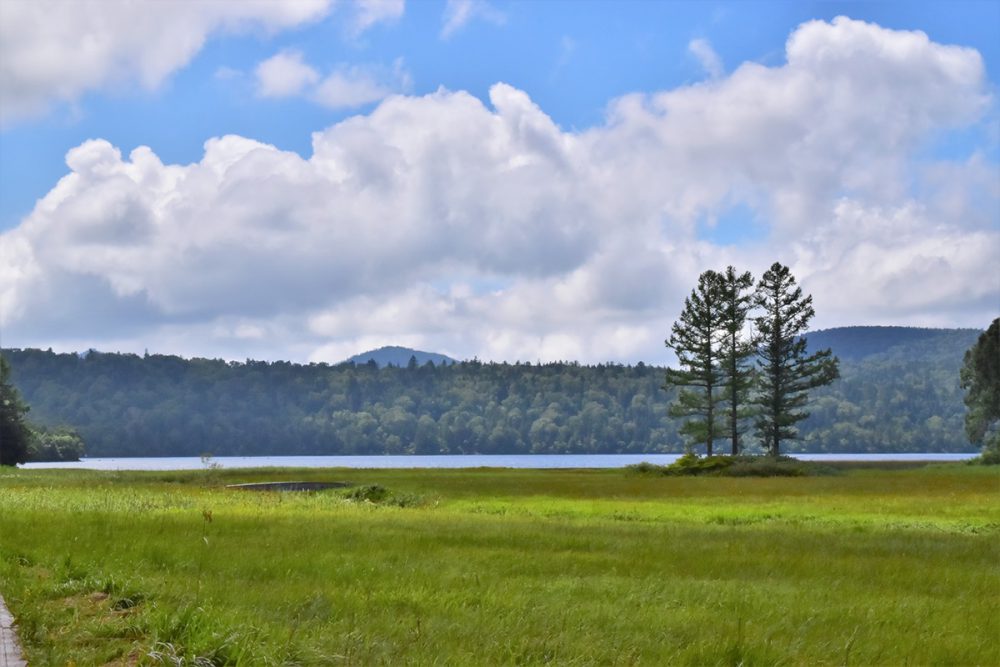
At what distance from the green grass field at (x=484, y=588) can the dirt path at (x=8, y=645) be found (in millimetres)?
142

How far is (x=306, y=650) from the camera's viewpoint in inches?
377

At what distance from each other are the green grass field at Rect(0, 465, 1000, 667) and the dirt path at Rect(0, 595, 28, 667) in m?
0.14

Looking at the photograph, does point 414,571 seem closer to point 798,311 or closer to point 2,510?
point 2,510

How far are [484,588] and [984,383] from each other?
324ft

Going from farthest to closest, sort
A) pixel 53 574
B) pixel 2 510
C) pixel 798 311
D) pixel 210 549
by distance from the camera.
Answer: pixel 798 311, pixel 2 510, pixel 210 549, pixel 53 574

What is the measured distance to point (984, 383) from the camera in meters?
101

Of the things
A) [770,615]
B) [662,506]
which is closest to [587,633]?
[770,615]

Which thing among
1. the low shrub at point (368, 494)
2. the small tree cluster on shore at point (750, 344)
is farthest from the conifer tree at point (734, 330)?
the low shrub at point (368, 494)

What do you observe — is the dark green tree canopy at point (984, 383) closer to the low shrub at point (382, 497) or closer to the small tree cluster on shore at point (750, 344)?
the small tree cluster on shore at point (750, 344)

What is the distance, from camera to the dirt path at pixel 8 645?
9.10m

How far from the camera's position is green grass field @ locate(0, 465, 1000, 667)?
10.5 metres

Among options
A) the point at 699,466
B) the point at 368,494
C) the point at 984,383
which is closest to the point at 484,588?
the point at 368,494

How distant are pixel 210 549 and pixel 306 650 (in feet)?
34.0

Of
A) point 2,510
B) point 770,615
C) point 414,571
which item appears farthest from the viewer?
point 2,510
